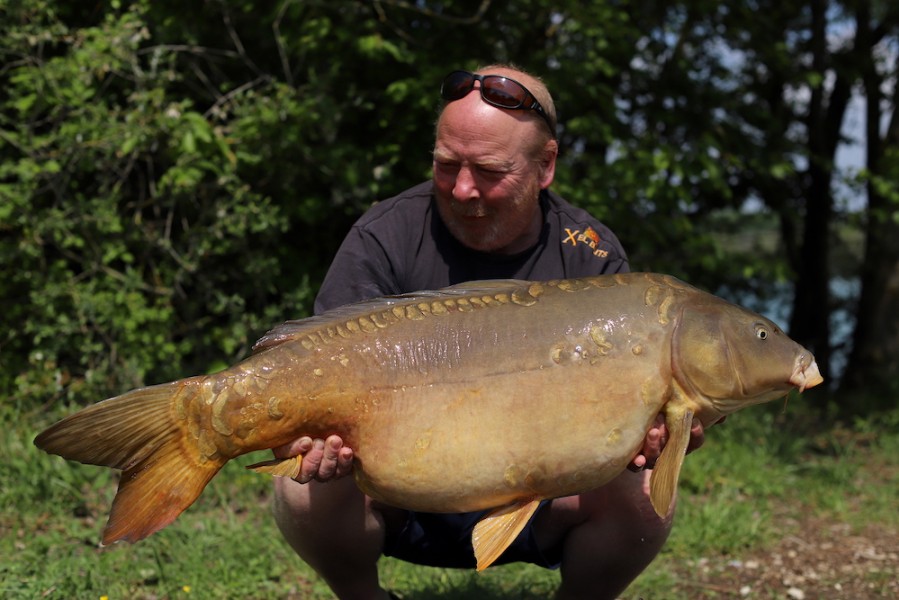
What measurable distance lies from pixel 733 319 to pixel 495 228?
2.17ft

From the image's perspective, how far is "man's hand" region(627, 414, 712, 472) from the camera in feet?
6.92

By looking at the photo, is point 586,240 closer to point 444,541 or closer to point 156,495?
point 444,541

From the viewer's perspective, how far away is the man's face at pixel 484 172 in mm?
2432

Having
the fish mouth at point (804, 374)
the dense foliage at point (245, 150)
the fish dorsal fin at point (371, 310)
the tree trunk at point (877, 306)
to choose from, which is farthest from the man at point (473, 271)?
the tree trunk at point (877, 306)

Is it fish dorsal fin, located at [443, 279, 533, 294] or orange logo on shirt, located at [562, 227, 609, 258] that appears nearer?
fish dorsal fin, located at [443, 279, 533, 294]

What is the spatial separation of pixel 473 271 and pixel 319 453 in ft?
2.33

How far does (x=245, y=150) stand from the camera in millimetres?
4512

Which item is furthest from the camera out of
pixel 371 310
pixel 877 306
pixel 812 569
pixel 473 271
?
pixel 877 306

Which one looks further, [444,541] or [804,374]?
[444,541]

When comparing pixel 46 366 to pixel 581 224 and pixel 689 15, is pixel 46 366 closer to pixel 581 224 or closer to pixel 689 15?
pixel 581 224

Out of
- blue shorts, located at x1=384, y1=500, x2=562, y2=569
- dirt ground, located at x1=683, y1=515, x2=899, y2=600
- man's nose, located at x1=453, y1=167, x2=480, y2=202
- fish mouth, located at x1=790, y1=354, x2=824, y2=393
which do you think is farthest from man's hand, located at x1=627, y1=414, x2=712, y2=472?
dirt ground, located at x1=683, y1=515, x2=899, y2=600

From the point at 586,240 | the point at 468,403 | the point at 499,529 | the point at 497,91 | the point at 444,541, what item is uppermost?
the point at 497,91

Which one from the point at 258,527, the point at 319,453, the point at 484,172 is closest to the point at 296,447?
the point at 319,453

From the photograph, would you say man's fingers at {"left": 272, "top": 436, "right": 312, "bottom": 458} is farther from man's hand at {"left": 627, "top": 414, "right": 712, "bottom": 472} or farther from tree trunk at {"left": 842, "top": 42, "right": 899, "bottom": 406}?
tree trunk at {"left": 842, "top": 42, "right": 899, "bottom": 406}
